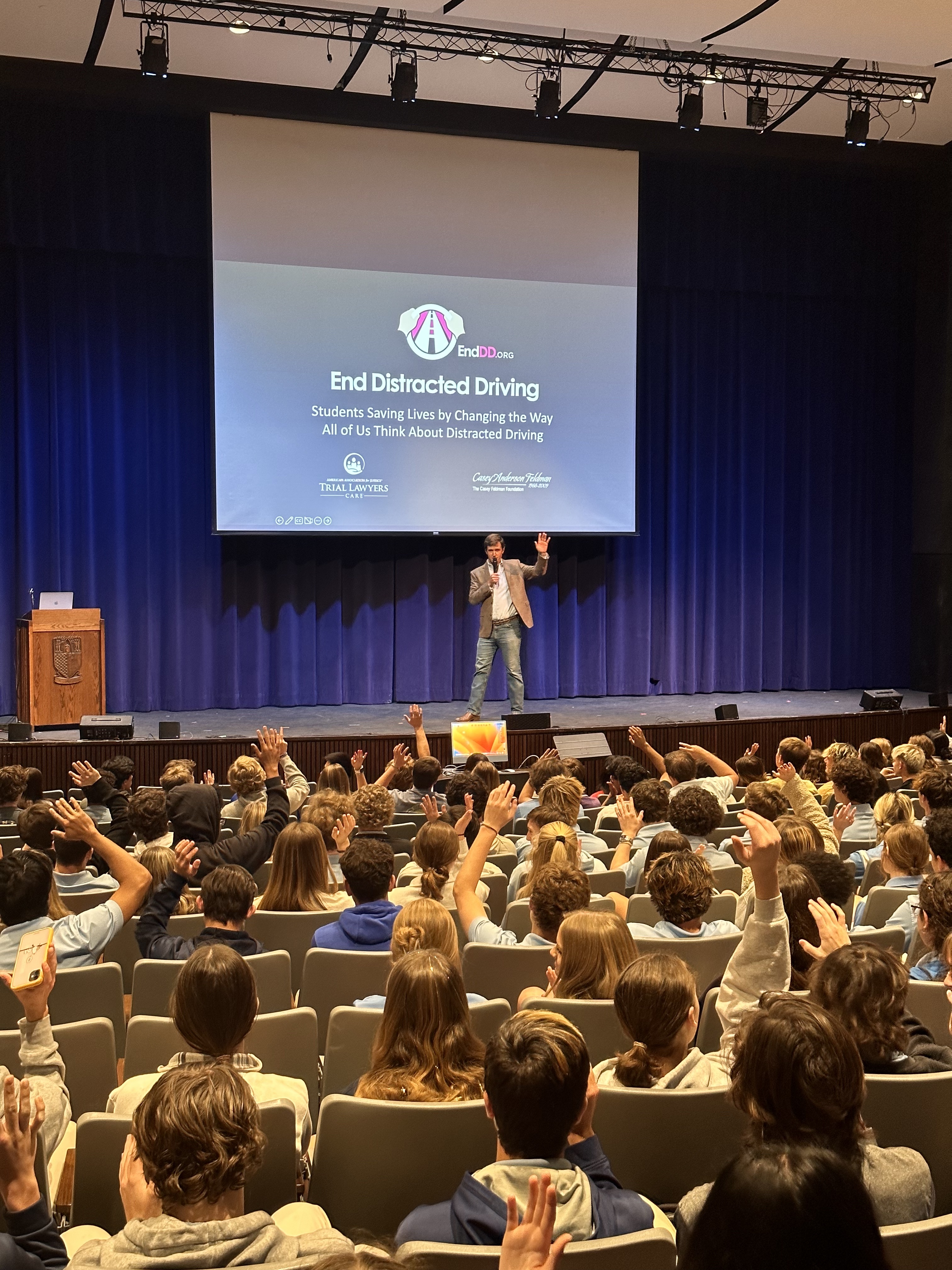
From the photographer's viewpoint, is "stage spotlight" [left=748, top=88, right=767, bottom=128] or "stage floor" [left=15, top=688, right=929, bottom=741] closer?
"stage floor" [left=15, top=688, right=929, bottom=741]

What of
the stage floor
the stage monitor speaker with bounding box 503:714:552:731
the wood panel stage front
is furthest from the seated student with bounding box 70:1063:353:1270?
the stage floor

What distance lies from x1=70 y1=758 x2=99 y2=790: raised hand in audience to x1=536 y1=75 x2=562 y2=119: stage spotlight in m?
6.79

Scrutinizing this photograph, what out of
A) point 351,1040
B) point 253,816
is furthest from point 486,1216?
point 253,816

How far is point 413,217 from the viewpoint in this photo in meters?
11.2

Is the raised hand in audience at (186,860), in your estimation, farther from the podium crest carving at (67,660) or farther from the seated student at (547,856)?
the podium crest carving at (67,660)

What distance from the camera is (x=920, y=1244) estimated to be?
5.56 ft

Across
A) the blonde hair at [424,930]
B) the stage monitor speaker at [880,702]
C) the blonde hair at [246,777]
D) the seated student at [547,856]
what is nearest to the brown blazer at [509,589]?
the stage monitor speaker at [880,702]

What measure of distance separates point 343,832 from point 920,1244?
3.13m

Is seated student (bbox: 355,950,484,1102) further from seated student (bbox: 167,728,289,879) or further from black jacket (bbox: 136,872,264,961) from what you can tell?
seated student (bbox: 167,728,289,879)

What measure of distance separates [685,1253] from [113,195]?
36.6 ft

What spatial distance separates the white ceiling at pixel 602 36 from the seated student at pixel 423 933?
231 inches

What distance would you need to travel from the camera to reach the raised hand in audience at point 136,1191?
1.74 m

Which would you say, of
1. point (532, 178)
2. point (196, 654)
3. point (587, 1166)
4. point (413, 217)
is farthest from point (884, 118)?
point (587, 1166)

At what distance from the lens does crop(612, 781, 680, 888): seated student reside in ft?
15.3
